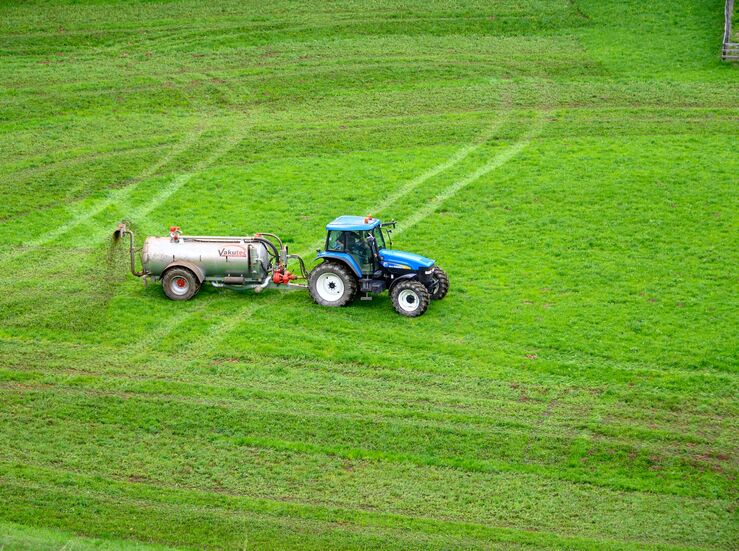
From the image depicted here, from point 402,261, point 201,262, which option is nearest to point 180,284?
point 201,262

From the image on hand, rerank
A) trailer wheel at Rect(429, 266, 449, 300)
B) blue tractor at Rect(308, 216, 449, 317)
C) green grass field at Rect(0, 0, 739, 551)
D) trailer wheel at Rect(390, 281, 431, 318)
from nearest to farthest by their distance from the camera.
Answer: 1. green grass field at Rect(0, 0, 739, 551)
2. trailer wheel at Rect(390, 281, 431, 318)
3. blue tractor at Rect(308, 216, 449, 317)
4. trailer wheel at Rect(429, 266, 449, 300)

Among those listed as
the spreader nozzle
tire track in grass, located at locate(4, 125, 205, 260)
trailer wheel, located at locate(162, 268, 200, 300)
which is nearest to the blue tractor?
trailer wheel, located at locate(162, 268, 200, 300)

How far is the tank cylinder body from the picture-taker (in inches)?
1300

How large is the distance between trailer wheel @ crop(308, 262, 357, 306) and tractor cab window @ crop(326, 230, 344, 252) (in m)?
0.47

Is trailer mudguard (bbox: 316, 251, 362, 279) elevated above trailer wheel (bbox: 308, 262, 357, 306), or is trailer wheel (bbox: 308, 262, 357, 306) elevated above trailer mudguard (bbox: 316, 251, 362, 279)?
trailer mudguard (bbox: 316, 251, 362, 279)

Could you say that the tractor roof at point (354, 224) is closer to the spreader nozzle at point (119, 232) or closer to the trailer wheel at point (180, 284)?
the trailer wheel at point (180, 284)

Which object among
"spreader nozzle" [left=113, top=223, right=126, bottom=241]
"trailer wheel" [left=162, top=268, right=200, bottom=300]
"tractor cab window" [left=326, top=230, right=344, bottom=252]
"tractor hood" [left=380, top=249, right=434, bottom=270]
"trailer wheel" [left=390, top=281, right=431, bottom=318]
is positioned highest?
"spreader nozzle" [left=113, top=223, right=126, bottom=241]

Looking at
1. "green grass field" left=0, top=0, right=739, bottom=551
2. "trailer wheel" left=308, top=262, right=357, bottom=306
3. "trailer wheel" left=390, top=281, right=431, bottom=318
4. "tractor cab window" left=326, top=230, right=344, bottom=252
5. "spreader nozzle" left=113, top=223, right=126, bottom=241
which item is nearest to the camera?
"green grass field" left=0, top=0, right=739, bottom=551

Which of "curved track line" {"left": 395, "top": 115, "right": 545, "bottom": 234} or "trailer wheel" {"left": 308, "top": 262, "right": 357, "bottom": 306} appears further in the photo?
"curved track line" {"left": 395, "top": 115, "right": 545, "bottom": 234}

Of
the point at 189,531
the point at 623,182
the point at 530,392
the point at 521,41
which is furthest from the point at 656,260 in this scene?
the point at 521,41

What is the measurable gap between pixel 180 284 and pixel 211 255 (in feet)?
4.62

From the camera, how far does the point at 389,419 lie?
88.4 feet

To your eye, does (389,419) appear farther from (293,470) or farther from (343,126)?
(343,126)

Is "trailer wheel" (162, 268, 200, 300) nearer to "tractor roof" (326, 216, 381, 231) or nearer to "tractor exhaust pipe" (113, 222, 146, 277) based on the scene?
"tractor exhaust pipe" (113, 222, 146, 277)
